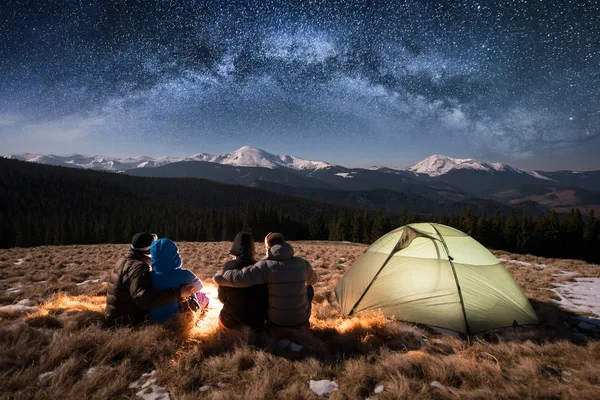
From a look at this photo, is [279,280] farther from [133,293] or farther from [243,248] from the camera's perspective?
[133,293]

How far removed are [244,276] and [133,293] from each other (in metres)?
2.11

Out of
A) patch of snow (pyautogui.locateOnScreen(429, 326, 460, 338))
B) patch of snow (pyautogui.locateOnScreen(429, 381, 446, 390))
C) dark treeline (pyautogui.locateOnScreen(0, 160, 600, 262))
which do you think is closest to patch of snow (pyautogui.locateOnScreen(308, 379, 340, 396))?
patch of snow (pyautogui.locateOnScreen(429, 381, 446, 390))

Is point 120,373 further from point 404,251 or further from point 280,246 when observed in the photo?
point 404,251

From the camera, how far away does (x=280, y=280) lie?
5.05 m

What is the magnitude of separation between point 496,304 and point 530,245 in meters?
84.6

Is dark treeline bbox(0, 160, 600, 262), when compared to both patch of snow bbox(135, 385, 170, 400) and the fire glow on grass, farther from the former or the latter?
patch of snow bbox(135, 385, 170, 400)

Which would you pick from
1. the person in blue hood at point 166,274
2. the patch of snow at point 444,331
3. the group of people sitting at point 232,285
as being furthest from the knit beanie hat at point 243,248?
the patch of snow at point 444,331

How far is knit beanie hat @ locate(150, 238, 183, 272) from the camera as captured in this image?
17.1 ft

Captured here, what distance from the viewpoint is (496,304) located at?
6.46m

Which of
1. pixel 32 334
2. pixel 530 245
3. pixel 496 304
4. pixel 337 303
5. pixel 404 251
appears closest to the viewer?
pixel 32 334

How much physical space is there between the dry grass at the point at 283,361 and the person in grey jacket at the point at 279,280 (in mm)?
359

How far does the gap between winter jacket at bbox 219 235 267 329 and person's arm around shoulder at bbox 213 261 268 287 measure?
0.24 meters

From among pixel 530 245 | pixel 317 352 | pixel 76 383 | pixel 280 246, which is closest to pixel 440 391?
pixel 317 352

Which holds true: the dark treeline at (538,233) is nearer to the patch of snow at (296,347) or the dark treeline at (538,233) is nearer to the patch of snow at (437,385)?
the patch of snow at (296,347)
